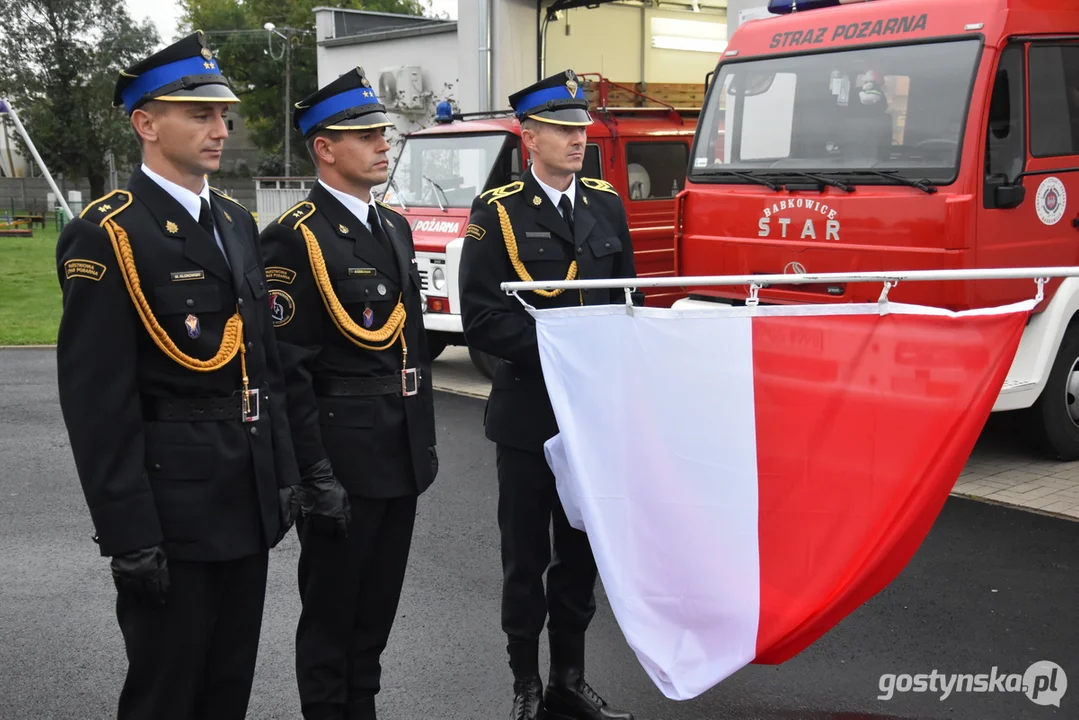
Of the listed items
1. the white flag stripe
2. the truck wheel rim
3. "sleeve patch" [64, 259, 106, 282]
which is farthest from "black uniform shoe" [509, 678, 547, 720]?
the truck wheel rim

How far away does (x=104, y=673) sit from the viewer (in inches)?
175

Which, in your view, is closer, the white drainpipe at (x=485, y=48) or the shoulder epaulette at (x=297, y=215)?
the shoulder epaulette at (x=297, y=215)

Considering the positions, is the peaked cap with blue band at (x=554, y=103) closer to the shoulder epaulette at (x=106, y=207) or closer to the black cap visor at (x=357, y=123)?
the black cap visor at (x=357, y=123)

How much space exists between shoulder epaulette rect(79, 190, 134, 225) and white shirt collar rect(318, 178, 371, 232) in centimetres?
77

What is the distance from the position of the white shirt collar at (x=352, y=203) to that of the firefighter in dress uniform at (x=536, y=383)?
0.45 metres

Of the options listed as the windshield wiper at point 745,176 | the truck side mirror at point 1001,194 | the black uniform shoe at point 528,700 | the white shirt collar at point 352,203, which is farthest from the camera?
the windshield wiper at point 745,176

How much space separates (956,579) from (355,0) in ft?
207

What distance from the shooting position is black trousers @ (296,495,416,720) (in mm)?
3545

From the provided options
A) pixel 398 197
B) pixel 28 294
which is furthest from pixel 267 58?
pixel 398 197

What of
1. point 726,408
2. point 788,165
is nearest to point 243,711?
point 726,408

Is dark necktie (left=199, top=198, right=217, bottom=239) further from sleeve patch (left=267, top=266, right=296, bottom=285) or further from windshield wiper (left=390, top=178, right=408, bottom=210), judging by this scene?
windshield wiper (left=390, top=178, right=408, bottom=210)

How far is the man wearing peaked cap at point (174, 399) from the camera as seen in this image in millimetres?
2793

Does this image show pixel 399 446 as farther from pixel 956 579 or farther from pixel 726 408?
pixel 956 579

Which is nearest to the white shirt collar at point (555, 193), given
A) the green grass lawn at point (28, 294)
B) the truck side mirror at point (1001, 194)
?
the truck side mirror at point (1001, 194)
